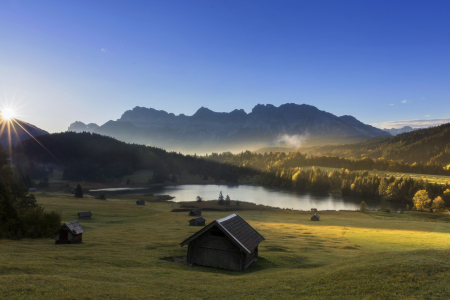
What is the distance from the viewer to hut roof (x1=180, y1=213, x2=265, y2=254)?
2534 cm

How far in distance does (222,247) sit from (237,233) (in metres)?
2.12

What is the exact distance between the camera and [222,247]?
26172 mm

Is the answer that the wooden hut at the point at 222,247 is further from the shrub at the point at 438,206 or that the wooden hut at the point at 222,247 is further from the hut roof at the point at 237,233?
the shrub at the point at 438,206

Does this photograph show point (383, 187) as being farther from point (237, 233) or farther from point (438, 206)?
point (237, 233)

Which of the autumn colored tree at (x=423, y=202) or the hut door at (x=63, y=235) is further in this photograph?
the autumn colored tree at (x=423, y=202)

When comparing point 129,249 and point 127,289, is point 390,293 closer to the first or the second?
point 127,289

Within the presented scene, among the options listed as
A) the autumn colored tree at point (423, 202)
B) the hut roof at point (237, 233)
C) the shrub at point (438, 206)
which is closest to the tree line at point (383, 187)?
the autumn colored tree at point (423, 202)

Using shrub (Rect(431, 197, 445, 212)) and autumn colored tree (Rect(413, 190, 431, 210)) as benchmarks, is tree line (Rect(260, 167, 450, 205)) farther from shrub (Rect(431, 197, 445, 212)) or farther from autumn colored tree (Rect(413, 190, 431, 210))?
shrub (Rect(431, 197, 445, 212))

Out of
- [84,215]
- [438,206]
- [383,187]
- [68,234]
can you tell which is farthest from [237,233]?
[383,187]

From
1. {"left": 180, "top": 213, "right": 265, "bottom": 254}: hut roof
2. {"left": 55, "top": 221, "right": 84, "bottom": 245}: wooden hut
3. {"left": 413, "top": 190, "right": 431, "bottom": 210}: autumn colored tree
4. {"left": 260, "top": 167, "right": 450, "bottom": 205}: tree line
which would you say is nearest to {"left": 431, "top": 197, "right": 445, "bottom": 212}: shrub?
{"left": 413, "top": 190, "right": 431, "bottom": 210}: autumn colored tree

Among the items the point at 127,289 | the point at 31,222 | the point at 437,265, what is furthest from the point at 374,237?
the point at 31,222

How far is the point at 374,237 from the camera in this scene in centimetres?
4472

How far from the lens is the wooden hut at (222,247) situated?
25.4 m

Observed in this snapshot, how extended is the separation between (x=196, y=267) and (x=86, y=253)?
12.2 m
